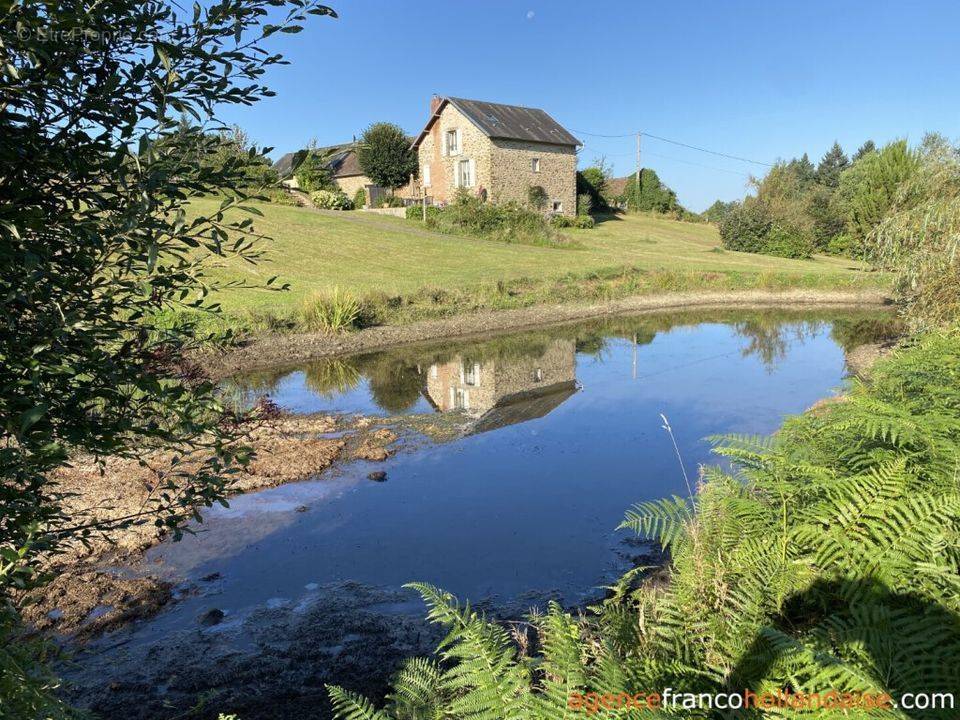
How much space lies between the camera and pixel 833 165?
3059 inches

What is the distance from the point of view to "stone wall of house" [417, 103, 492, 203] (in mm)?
41594

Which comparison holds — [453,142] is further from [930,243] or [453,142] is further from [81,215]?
[81,215]

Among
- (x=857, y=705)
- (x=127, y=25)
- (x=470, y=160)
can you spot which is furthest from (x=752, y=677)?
(x=470, y=160)

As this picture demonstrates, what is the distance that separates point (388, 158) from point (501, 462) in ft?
133

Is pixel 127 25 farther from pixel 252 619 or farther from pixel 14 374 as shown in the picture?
pixel 252 619

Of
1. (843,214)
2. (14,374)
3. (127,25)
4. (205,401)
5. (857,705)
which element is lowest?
(857,705)

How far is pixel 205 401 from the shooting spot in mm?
3293

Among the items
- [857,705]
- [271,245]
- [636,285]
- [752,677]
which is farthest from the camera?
[271,245]

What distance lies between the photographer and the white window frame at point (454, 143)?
140 ft

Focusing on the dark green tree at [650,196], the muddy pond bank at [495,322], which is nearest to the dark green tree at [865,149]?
the dark green tree at [650,196]

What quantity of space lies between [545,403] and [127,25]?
11720 millimetres

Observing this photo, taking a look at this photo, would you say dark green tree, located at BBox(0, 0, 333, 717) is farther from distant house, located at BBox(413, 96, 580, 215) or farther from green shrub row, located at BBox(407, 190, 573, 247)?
distant house, located at BBox(413, 96, 580, 215)

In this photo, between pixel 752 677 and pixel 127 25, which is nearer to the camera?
pixel 127 25

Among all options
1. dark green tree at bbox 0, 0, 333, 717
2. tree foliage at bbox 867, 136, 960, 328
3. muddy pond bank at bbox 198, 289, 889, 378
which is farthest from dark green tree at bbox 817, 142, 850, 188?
dark green tree at bbox 0, 0, 333, 717
